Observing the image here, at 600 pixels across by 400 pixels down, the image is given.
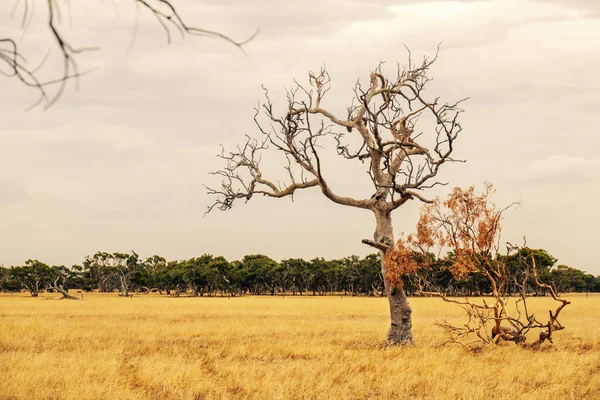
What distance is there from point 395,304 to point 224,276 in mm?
82110

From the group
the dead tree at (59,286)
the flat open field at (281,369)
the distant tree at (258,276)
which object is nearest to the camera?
the flat open field at (281,369)

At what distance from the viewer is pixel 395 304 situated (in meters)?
21.8

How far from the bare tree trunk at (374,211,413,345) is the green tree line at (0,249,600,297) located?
73299 millimetres

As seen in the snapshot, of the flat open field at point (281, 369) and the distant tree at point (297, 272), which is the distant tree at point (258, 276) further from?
the flat open field at point (281, 369)

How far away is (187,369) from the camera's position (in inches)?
601

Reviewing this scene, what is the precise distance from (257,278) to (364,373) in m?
96.7

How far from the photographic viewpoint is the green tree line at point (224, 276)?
335 feet

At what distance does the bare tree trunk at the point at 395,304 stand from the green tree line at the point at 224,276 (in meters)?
73.3

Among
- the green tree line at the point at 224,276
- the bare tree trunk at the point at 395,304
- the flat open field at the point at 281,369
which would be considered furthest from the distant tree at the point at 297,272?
the bare tree trunk at the point at 395,304

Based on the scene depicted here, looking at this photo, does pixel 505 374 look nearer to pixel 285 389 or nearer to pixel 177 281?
pixel 285 389

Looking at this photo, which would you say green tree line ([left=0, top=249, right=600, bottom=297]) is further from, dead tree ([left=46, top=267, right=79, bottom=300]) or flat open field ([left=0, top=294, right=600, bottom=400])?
flat open field ([left=0, top=294, right=600, bottom=400])

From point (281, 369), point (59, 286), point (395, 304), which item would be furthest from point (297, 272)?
point (281, 369)

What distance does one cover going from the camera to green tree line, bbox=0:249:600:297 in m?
102

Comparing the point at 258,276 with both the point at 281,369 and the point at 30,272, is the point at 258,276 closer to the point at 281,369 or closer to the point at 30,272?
the point at 30,272
